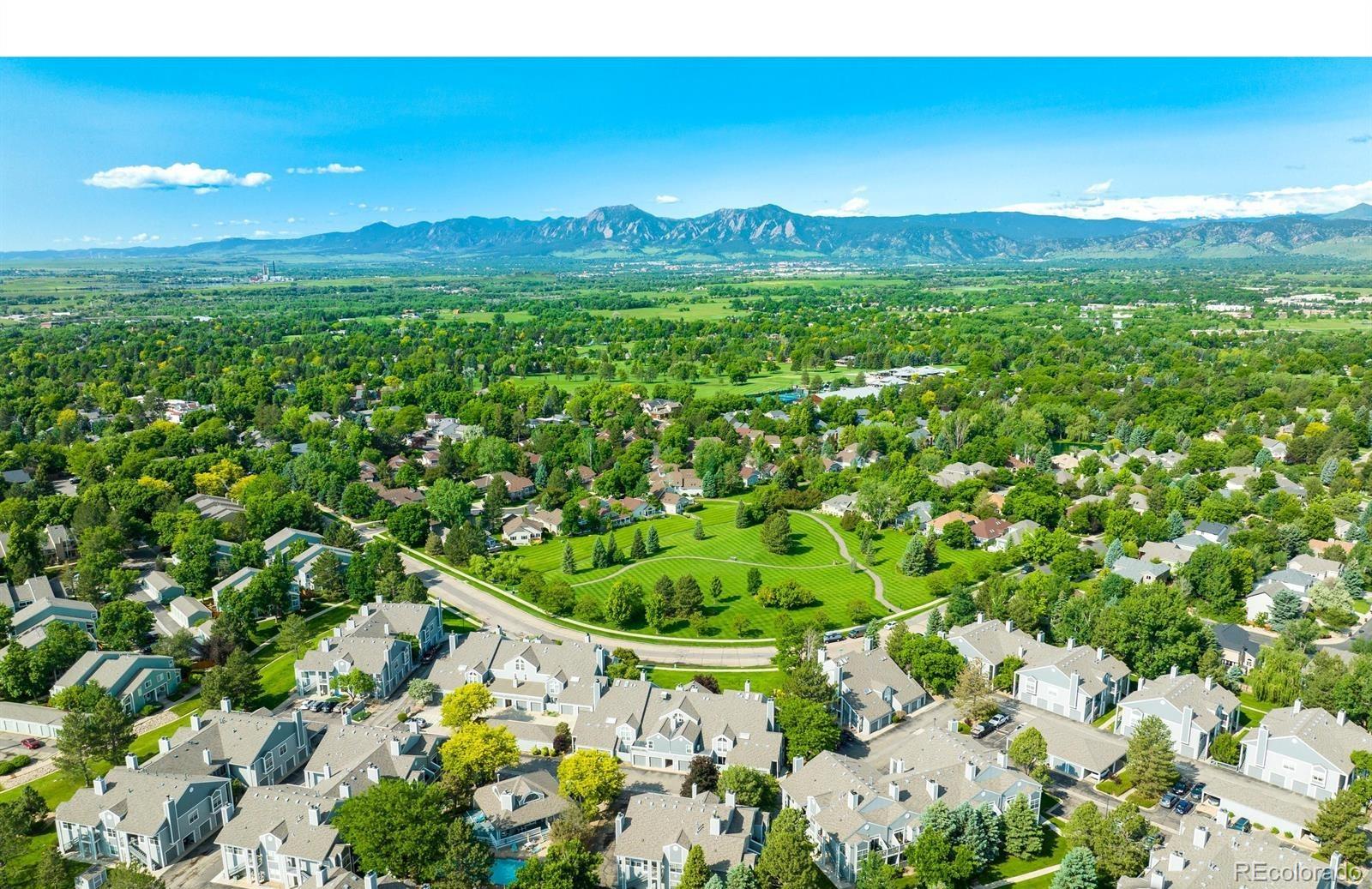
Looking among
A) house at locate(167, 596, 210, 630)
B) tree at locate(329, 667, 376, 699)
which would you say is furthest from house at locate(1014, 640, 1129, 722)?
house at locate(167, 596, 210, 630)

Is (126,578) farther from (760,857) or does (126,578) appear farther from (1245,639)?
(1245,639)

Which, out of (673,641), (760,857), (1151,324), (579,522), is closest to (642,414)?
(579,522)

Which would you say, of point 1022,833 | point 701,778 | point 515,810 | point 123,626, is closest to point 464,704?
point 515,810

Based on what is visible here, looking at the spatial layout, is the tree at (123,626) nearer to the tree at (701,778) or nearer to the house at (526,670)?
the house at (526,670)

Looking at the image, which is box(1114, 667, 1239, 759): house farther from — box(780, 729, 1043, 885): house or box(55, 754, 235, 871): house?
box(55, 754, 235, 871): house

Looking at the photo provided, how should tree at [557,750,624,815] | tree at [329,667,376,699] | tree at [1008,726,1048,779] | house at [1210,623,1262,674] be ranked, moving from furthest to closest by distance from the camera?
house at [1210,623,1262,674] → tree at [329,667,376,699] → tree at [1008,726,1048,779] → tree at [557,750,624,815]

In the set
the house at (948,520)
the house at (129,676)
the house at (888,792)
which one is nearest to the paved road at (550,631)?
the house at (888,792)

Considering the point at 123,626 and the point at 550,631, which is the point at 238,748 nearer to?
the point at 123,626
